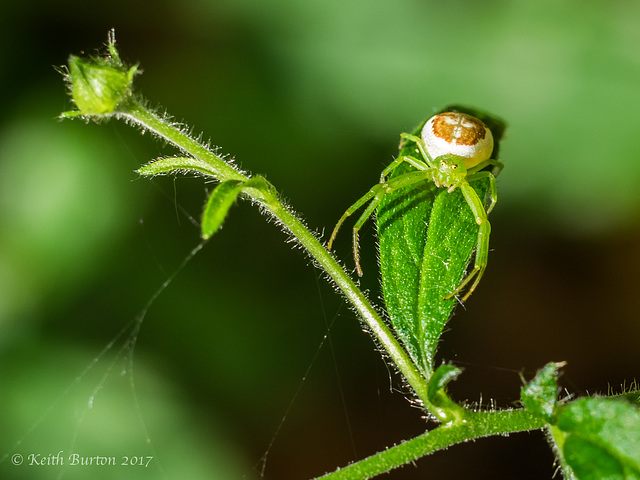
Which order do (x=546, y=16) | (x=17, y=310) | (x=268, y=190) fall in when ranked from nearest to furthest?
(x=268, y=190), (x=17, y=310), (x=546, y=16)

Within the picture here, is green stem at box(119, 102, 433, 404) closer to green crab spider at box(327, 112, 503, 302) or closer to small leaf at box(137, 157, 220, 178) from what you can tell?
small leaf at box(137, 157, 220, 178)

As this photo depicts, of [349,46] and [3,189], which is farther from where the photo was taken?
[349,46]

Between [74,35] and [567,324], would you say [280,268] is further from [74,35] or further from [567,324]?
[74,35]

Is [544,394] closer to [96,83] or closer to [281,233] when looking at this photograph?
[96,83]

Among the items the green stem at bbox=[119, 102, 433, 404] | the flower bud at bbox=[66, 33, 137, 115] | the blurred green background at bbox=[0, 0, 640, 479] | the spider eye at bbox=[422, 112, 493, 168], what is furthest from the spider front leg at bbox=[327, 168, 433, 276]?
the blurred green background at bbox=[0, 0, 640, 479]

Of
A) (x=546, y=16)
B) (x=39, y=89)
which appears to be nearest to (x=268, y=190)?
(x=39, y=89)

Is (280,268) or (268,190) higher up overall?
(268,190)

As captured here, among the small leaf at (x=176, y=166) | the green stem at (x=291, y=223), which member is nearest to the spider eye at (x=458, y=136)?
the green stem at (x=291, y=223)
